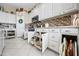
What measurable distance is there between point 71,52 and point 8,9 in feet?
3.29

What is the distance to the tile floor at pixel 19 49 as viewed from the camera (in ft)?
4.23

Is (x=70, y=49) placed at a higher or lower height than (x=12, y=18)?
lower

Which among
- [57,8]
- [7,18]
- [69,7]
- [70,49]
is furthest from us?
[57,8]

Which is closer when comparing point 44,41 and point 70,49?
point 70,49

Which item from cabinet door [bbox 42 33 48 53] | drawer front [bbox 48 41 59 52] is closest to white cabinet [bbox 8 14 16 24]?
cabinet door [bbox 42 33 48 53]

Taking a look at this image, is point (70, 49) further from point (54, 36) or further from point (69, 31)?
point (54, 36)

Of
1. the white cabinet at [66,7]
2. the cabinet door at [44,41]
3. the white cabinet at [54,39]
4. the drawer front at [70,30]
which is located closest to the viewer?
the drawer front at [70,30]

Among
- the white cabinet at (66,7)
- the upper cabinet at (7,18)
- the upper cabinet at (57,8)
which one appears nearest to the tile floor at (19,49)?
the upper cabinet at (7,18)

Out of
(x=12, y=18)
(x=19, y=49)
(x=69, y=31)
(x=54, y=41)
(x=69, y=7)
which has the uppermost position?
(x=69, y=7)

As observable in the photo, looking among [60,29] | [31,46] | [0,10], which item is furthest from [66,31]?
[0,10]

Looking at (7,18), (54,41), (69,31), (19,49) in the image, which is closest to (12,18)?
(7,18)

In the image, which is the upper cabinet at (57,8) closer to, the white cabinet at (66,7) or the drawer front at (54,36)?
the white cabinet at (66,7)

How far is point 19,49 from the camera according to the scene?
4.50ft

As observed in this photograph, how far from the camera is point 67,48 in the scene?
1156mm
